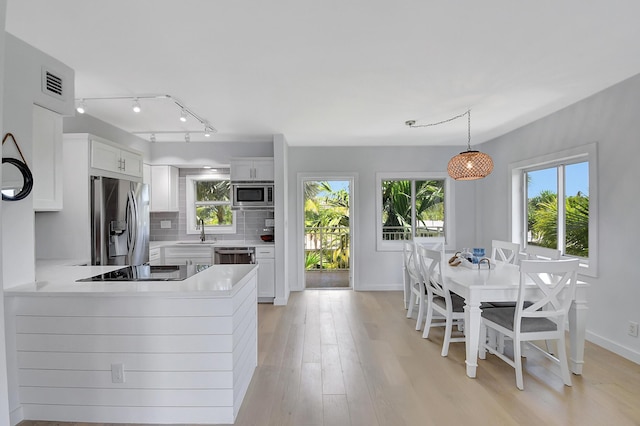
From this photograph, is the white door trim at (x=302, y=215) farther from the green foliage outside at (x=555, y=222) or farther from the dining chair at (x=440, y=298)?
the green foliage outside at (x=555, y=222)

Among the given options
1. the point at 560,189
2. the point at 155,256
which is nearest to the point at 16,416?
the point at 155,256

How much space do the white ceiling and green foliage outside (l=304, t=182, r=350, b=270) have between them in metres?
2.67

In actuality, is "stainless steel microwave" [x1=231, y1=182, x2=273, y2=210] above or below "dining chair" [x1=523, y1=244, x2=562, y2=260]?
above

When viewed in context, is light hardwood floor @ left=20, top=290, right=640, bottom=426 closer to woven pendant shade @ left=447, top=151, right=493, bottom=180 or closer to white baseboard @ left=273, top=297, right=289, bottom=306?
white baseboard @ left=273, top=297, right=289, bottom=306

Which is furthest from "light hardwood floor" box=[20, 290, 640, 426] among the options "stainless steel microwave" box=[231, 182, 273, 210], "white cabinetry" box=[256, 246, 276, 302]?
"stainless steel microwave" box=[231, 182, 273, 210]

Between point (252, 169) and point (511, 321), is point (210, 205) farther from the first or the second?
point (511, 321)

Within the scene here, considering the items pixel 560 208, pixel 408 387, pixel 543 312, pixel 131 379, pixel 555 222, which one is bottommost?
pixel 408 387

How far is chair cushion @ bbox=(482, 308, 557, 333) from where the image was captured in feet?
8.38

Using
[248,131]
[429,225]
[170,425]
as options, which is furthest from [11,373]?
[429,225]

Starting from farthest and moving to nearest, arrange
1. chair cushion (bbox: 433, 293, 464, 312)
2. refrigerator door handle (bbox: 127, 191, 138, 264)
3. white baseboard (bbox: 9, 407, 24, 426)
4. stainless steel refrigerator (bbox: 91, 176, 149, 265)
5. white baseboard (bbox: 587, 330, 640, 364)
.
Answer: refrigerator door handle (bbox: 127, 191, 138, 264)
stainless steel refrigerator (bbox: 91, 176, 149, 265)
chair cushion (bbox: 433, 293, 464, 312)
white baseboard (bbox: 587, 330, 640, 364)
white baseboard (bbox: 9, 407, 24, 426)

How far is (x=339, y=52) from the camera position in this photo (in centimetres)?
238

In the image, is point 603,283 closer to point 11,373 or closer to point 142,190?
point 11,373

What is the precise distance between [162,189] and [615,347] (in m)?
5.71

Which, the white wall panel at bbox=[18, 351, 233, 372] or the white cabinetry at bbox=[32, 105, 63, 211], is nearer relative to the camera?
the white wall panel at bbox=[18, 351, 233, 372]
